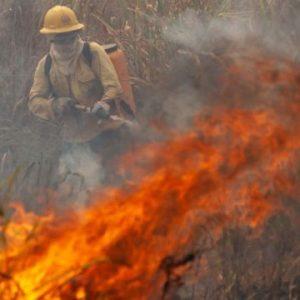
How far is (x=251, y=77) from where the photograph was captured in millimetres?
7855

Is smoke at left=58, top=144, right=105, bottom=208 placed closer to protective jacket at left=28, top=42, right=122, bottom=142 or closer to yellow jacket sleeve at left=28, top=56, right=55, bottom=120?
protective jacket at left=28, top=42, right=122, bottom=142

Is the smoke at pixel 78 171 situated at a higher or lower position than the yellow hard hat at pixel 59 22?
lower

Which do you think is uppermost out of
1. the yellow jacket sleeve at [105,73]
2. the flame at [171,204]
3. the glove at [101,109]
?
the yellow jacket sleeve at [105,73]

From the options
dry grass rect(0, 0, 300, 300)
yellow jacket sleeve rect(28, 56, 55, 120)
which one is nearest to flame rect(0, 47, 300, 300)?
yellow jacket sleeve rect(28, 56, 55, 120)

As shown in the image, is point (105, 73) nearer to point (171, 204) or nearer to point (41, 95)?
point (41, 95)

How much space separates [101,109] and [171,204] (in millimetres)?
1535

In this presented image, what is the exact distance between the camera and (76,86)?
24.0ft

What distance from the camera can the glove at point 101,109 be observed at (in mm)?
7109

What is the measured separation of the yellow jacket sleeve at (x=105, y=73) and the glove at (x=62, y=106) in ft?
1.04

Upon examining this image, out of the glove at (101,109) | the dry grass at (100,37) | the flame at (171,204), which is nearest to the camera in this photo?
the flame at (171,204)

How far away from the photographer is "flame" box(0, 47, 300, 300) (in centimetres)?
520

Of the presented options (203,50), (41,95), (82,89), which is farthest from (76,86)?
(203,50)

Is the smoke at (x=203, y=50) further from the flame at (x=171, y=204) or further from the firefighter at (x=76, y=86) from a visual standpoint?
the firefighter at (x=76, y=86)

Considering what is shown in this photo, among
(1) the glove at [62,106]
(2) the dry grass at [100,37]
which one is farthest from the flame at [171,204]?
(2) the dry grass at [100,37]
